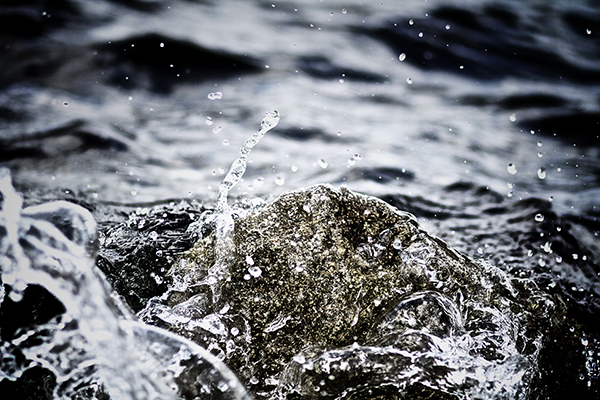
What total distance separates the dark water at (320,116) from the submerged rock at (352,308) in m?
0.43

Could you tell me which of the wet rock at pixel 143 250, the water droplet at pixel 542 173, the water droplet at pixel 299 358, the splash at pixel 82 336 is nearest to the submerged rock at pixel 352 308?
the water droplet at pixel 299 358

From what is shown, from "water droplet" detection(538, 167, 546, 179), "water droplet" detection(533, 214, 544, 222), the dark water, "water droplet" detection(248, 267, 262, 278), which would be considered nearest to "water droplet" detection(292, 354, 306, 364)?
"water droplet" detection(248, 267, 262, 278)

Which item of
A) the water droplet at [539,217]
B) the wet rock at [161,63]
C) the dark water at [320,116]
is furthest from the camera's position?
the wet rock at [161,63]

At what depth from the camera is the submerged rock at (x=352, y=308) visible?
2.06 meters

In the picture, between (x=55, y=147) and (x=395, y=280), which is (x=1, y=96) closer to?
(x=55, y=147)

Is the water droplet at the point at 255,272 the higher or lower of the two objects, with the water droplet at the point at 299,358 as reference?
higher

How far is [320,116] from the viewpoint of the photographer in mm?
4914

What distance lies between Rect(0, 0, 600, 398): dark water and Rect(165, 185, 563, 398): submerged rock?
0.43 m

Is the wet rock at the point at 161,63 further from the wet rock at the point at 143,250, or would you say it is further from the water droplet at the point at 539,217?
the water droplet at the point at 539,217

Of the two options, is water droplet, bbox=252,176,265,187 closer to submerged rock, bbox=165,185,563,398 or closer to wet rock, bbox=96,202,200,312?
wet rock, bbox=96,202,200,312

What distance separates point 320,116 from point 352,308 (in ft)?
9.46

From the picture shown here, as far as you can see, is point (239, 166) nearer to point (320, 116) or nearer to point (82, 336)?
point (82, 336)

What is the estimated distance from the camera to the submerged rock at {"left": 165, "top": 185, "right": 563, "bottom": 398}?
2.06m

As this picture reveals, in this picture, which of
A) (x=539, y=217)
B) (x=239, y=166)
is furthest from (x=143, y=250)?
(x=539, y=217)
